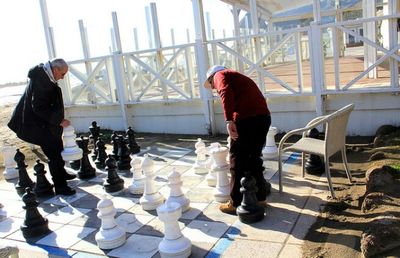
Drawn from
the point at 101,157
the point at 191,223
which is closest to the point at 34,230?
the point at 191,223

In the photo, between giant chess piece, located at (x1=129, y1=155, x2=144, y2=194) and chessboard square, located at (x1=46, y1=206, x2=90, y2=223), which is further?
giant chess piece, located at (x1=129, y1=155, x2=144, y2=194)

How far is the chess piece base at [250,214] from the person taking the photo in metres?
3.94

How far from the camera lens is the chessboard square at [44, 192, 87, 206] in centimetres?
518

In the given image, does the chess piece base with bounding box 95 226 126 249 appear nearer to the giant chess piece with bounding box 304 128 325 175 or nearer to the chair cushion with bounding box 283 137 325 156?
the chair cushion with bounding box 283 137 325 156

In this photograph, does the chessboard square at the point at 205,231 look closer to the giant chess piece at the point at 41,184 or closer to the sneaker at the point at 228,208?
the sneaker at the point at 228,208

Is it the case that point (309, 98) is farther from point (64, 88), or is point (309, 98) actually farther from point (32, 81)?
point (64, 88)

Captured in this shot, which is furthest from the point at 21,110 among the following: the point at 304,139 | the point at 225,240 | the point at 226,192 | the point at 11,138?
the point at 11,138

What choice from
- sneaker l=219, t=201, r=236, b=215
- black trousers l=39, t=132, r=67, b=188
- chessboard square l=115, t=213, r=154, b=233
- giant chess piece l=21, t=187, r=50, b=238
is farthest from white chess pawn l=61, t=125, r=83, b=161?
sneaker l=219, t=201, r=236, b=215

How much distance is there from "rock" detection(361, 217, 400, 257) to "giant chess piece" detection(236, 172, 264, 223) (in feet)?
3.55

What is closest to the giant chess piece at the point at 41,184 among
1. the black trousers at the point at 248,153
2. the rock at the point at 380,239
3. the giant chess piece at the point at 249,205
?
the black trousers at the point at 248,153

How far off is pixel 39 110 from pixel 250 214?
299cm

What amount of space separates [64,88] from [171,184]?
6.74 m

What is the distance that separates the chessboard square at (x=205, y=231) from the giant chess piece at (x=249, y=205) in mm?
207

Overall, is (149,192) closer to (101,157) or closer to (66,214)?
(66,214)
